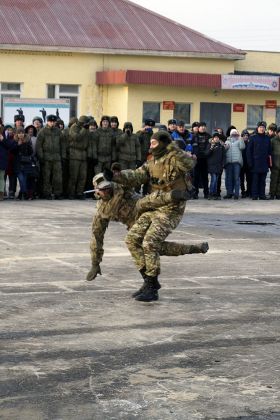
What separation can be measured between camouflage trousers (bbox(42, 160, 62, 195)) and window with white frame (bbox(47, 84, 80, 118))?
48.4 ft

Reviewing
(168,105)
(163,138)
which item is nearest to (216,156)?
(163,138)

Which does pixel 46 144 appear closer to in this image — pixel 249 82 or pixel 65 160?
pixel 65 160

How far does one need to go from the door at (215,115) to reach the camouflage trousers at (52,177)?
16301 millimetres

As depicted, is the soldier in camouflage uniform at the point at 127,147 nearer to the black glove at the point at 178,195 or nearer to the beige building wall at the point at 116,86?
the black glove at the point at 178,195

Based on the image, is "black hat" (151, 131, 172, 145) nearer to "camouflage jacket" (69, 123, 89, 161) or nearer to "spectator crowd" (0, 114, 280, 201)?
"spectator crowd" (0, 114, 280, 201)

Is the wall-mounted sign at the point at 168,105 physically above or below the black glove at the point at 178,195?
above

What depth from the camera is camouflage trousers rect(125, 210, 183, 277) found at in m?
11.0

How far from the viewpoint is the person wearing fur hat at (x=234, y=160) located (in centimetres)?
2547

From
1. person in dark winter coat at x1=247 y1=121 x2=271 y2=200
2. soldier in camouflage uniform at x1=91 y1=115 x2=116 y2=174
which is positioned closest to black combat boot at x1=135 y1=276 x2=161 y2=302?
soldier in camouflage uniform at x1=91 y1=115 x2=116 y2=174

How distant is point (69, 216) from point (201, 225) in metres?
2.48

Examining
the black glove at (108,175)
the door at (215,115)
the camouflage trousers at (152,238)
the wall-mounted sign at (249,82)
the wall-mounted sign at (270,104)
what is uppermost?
the wall-mounted sign at (249,82)

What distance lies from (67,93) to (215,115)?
521cm

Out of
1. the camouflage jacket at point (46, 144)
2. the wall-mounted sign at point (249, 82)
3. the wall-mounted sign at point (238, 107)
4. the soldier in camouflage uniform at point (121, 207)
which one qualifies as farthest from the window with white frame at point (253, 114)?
the soldier in camouflage uniform at point (121, 207)

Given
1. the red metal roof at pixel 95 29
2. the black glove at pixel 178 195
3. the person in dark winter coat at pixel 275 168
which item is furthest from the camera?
the red metal roof at pixel 95 29
